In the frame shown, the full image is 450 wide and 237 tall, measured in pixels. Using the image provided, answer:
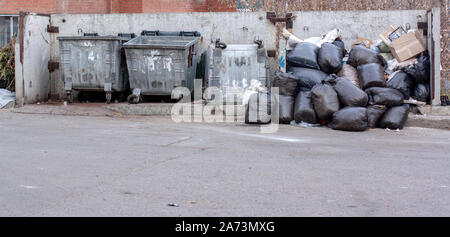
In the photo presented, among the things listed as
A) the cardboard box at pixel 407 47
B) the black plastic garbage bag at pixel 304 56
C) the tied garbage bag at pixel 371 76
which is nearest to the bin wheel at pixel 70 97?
the black plastic garbage bag at pixel 304 56

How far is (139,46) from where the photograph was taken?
34.5ft

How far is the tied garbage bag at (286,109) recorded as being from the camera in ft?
31.0

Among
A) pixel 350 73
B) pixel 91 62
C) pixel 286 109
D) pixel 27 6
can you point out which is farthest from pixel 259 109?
pixel 27 6

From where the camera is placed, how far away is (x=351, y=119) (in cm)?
885

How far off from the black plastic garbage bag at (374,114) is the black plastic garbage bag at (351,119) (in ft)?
1.28

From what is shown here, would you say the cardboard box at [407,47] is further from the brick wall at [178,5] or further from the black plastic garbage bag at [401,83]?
the brick wall at [178,5]

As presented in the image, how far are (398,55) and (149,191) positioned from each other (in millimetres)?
7194

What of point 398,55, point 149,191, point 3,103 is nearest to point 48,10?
point 3,103

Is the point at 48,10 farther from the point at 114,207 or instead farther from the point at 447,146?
the point at 114,207

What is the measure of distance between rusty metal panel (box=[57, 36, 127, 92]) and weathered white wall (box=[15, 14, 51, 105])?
89 cm

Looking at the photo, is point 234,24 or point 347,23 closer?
point 347,23

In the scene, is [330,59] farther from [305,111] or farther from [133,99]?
[133,99]

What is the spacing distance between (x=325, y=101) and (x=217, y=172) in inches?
168

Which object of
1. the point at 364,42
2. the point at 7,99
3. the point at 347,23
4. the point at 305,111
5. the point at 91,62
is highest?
the point at 347,23
